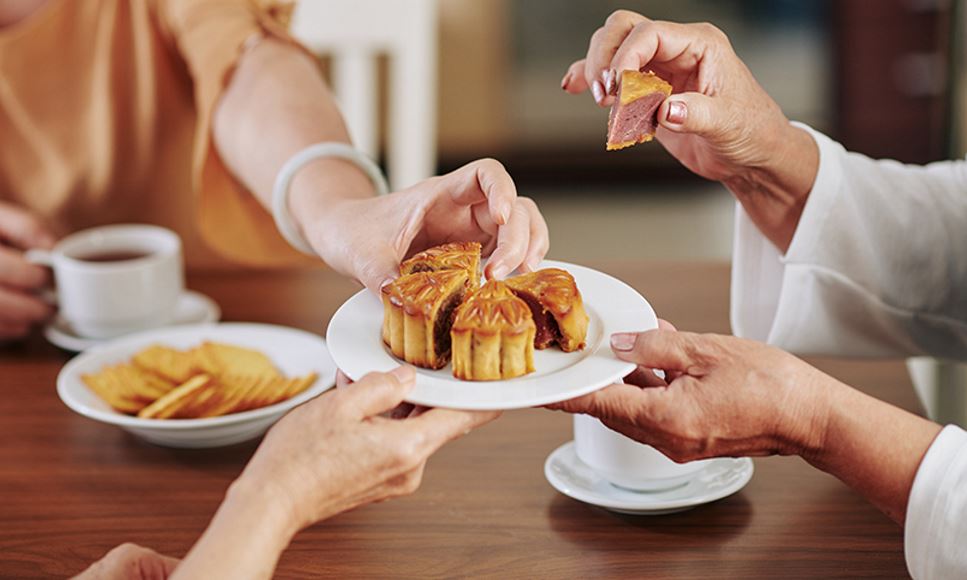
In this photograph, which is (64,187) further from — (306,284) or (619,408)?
(619,408)

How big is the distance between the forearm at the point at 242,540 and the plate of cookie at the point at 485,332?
0.17m

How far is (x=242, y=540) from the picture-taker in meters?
0.92

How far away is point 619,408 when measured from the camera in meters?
1.11

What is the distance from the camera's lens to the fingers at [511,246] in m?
1.25

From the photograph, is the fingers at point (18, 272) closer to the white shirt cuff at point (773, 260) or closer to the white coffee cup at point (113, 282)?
the white coffee cup at point (113, 282)

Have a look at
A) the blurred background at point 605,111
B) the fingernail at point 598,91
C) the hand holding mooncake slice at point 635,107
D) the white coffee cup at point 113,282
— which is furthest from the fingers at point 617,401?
the blurred background at point 605,111

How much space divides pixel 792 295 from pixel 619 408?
556mm

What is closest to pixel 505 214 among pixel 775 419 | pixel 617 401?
pixel 617 401

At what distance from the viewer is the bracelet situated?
1.73 m

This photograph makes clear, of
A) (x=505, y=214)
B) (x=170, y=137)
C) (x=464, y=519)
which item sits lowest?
(x=464, y=519)

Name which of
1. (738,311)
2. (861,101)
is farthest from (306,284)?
(861,101)

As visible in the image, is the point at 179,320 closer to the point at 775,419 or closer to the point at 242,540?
the point at 242,540

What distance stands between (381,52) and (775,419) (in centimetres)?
172

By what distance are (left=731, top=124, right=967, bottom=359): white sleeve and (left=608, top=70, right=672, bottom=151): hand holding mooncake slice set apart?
1.13 feet
